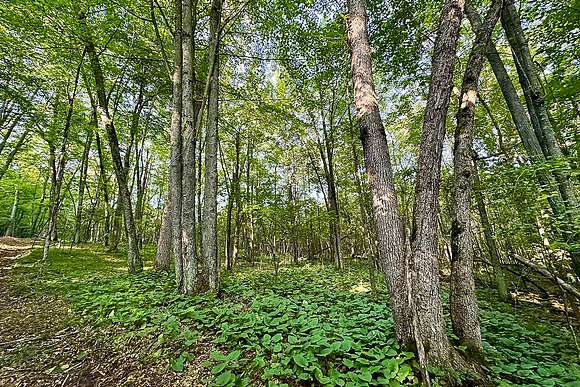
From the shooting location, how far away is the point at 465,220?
2.57 meters

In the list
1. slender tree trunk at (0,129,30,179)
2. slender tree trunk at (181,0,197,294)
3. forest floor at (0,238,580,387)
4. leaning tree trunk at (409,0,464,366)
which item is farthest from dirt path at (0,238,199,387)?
slender tree trunk at (0,129,30,179)

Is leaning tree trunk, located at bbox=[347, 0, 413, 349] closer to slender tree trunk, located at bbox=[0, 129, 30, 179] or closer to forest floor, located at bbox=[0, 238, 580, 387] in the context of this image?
forest floor, located at bbox=[0, 238, 580, 387]

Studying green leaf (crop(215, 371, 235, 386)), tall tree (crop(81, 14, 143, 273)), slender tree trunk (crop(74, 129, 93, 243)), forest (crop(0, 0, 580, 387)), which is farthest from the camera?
slender tree trunk (crop(74, 129, 93, 243))

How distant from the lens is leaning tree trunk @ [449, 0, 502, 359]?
2.49 meters

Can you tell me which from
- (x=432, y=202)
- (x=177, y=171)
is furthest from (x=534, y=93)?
(x=177, y=171)

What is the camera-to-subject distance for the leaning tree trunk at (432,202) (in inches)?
89.9

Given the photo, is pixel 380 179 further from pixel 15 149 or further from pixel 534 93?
pixel 15 149

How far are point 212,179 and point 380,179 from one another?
3321 millimetres

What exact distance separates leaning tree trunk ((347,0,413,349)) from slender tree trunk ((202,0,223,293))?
3.05 m

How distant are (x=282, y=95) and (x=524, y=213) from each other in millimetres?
9163

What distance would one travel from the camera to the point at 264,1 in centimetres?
595

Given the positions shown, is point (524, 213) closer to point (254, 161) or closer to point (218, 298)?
point (218, 298)

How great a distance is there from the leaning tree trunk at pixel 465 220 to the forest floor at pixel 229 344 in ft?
1.13

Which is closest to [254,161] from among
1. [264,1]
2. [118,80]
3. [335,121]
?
[335,121]
